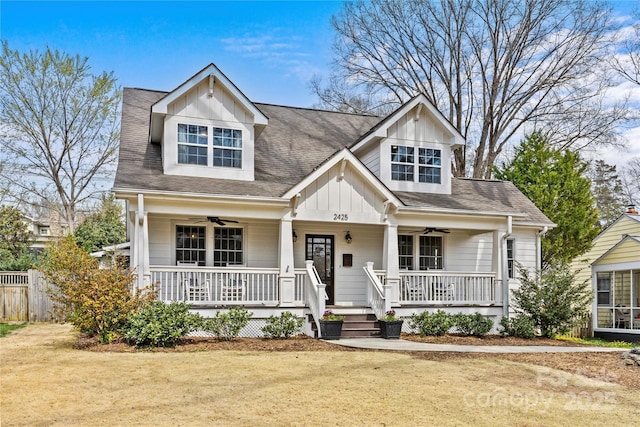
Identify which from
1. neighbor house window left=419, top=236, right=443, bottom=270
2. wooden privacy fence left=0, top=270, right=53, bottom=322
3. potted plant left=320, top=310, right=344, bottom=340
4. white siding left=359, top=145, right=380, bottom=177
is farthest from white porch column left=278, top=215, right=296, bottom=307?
wooden privacy fence left=0, top=270, right=53, bottom=322

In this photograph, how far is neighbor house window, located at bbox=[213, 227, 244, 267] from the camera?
15.4 m

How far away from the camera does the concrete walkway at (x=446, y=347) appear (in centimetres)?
1188

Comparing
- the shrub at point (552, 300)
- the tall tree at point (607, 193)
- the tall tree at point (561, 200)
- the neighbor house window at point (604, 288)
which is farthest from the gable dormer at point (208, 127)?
the tall tree at point (607, 193)

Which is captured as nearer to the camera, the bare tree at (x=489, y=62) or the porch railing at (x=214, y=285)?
the porch railing at (x=214, y=285)

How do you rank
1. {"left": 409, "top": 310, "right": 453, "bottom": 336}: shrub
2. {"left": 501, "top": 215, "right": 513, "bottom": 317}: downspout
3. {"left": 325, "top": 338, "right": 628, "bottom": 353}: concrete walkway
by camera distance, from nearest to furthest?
{"left": 325, "top": 338, "right": 628, "bottom": 353}: concrete walkway
{"left": 409, "top": 310, "right": 453, "bottom": 336}: shrub
{"left": 501, "top": 215, "right": 513, "bottom": 317}: downspout

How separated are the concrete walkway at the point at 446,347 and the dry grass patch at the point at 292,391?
1.18 metres

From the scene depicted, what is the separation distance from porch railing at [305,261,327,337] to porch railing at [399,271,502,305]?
2879 millimetres

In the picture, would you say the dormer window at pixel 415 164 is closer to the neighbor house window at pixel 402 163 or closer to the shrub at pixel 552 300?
the neighbor house window at pixel 402 163

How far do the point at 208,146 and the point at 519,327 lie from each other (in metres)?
9.87

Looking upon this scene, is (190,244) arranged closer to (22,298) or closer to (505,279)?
(22,298)

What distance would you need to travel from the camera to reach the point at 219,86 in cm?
1541

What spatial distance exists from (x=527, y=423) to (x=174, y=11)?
16486 mm

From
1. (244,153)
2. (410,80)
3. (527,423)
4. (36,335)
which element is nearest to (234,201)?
(244,153)

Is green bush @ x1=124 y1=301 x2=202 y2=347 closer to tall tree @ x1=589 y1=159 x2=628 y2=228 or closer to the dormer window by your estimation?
the dormer window
